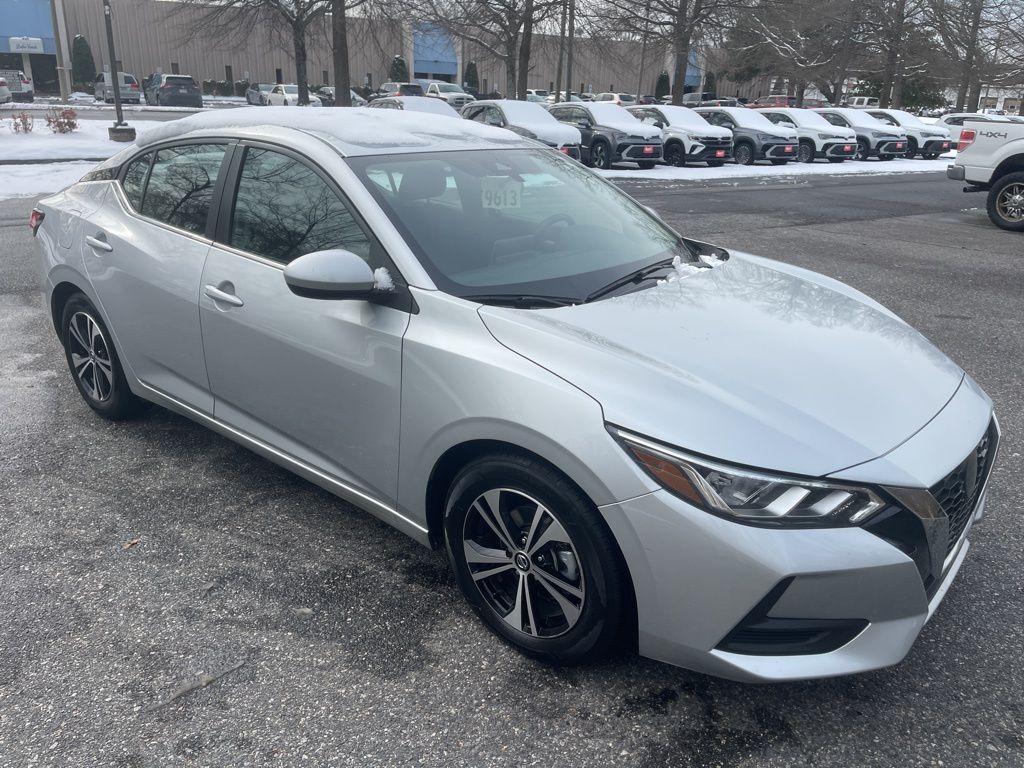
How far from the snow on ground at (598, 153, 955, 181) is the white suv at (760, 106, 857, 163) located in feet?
1.32

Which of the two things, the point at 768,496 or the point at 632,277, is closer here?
the point at 768,496

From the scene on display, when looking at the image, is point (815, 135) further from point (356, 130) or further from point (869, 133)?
point (356, 130)

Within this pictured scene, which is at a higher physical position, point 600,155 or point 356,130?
point 356,130

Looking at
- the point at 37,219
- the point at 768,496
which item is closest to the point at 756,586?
the point at 768,496

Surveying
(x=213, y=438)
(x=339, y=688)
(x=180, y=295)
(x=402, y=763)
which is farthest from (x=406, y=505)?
(x=213, y=438)

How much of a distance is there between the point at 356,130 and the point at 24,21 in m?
65.9

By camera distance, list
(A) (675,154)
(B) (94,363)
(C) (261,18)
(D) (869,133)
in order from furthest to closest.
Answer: (D) (869,133) → (C) (261,18) → (A) (675,154) → (B) (94,363)

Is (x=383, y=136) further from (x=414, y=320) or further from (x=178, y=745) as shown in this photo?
(x=178, y=745)

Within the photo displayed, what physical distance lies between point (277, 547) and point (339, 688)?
925mm

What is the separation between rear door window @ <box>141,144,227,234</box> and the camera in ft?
11.8

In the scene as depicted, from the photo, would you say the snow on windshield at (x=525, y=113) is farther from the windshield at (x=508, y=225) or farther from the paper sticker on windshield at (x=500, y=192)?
the paper sticker on windshield at (x=500, y=192)

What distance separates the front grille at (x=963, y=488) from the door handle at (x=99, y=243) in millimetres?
3611

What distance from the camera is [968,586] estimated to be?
307 centimetres

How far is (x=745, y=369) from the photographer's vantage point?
97.2 inches
